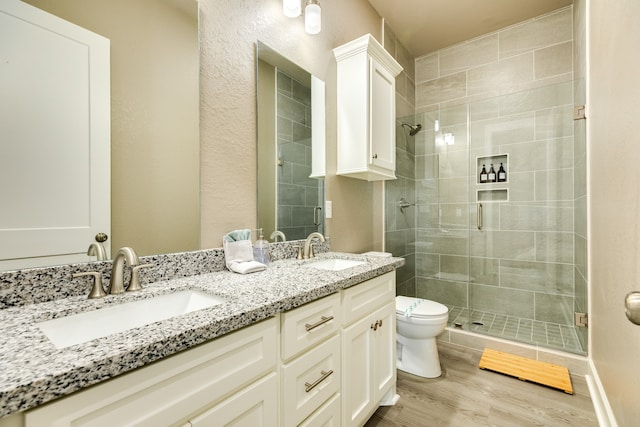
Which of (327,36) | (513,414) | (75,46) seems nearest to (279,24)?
(327,36)

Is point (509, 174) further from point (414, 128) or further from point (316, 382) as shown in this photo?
point (316, 382)

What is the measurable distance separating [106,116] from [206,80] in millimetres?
456

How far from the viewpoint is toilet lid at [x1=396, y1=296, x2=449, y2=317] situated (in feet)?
6.57

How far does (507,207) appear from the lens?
2.87 meters

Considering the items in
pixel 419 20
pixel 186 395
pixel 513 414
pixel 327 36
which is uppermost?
pixel 419 20

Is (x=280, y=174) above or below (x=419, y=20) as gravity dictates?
below

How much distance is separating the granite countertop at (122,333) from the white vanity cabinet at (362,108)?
1090 millimetres

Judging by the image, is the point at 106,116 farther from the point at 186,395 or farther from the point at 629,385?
the point at 629,385

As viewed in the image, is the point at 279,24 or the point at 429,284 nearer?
the point at 279,24

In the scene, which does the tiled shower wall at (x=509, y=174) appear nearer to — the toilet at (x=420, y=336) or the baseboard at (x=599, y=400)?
the baseboard at (x=599, y=400)

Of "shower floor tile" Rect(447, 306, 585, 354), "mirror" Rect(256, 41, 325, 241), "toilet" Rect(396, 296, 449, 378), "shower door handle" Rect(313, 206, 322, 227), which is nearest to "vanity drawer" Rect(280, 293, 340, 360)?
"mirror" Rect(256, 41, 325, 241)

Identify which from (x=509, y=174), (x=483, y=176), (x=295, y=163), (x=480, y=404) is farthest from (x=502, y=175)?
(x=295, y=163)

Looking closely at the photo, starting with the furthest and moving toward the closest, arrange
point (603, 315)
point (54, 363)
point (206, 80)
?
point (603, 315)
point (206, 80)
point (54, 363)

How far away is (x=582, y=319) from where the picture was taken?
2.16 metres
